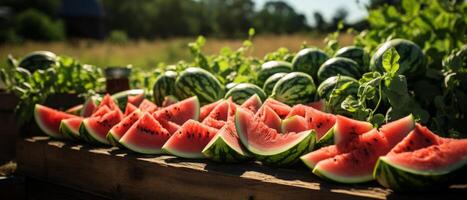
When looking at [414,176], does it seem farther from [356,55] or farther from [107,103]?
[107,103]

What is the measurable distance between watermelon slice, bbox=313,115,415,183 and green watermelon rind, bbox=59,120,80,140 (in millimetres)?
1614

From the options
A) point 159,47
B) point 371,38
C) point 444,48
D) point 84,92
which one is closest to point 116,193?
point 84,92

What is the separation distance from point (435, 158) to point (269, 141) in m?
0.71

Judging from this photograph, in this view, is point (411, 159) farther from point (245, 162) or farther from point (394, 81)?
point (245, 162)

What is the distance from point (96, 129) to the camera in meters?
2.51

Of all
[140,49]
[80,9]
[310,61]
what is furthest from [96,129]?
[80,9]

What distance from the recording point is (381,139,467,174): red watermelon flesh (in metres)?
1.38

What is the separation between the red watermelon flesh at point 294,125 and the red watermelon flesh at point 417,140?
1.58 ft

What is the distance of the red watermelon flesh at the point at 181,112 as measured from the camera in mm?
2537

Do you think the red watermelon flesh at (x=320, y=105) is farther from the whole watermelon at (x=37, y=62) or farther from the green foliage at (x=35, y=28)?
the green foliage at (x=35, y=28)

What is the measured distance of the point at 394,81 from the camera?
1943 millimetres

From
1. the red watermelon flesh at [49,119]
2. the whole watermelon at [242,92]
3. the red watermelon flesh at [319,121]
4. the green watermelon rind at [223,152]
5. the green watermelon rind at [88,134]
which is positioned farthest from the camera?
the red watermelon flesh at [49,119]

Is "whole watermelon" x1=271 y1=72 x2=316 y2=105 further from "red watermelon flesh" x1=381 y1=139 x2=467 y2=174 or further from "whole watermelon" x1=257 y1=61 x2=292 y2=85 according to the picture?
"red watermelon flesh" x1=381 y1=139 x2=467 y2=174

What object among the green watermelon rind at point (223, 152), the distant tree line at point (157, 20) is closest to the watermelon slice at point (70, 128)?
the green watermelon rind at point (223, 152)
